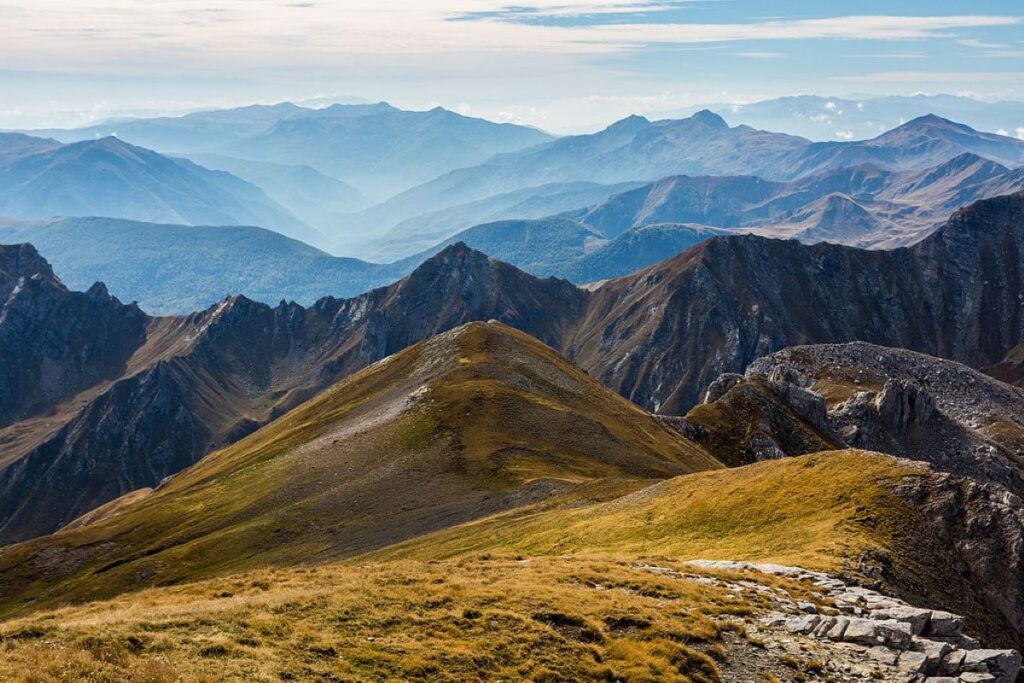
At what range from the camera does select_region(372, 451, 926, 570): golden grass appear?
52594 mm

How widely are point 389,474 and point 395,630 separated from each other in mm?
73308

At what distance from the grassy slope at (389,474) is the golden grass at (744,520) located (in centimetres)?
1259

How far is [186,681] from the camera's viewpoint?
2638cm

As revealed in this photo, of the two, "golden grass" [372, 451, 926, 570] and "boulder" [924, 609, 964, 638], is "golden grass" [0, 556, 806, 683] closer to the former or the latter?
"boulder" [924, 609, 964, 638]

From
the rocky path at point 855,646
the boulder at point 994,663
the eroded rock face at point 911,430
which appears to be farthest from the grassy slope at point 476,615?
the eroded rock face at point 911,430

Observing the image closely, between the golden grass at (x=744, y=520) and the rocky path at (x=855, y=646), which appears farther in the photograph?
the golden grass at (x=744, y=520)

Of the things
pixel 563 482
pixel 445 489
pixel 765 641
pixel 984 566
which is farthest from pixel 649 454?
pixel 765 641

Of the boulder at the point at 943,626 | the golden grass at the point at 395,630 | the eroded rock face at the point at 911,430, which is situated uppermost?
the golden grass at the point at 395,630

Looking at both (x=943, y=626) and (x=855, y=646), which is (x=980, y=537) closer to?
(x=943, y=626)

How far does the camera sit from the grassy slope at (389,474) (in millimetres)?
96438

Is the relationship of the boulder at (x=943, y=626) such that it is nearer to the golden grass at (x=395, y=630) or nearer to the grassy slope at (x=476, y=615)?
the grassy slope at (x=476, y=615)

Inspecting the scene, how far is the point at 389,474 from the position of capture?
106938 mm

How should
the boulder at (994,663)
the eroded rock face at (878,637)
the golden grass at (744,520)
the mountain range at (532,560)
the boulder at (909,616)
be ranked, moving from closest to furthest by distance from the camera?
the mountain range at (532,560) < the boulder at (994,663) < the eroded rock face at (878,637) < the boulder at (909,616) < the golden grass at (744,520)

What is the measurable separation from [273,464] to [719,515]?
8930 centimetres
